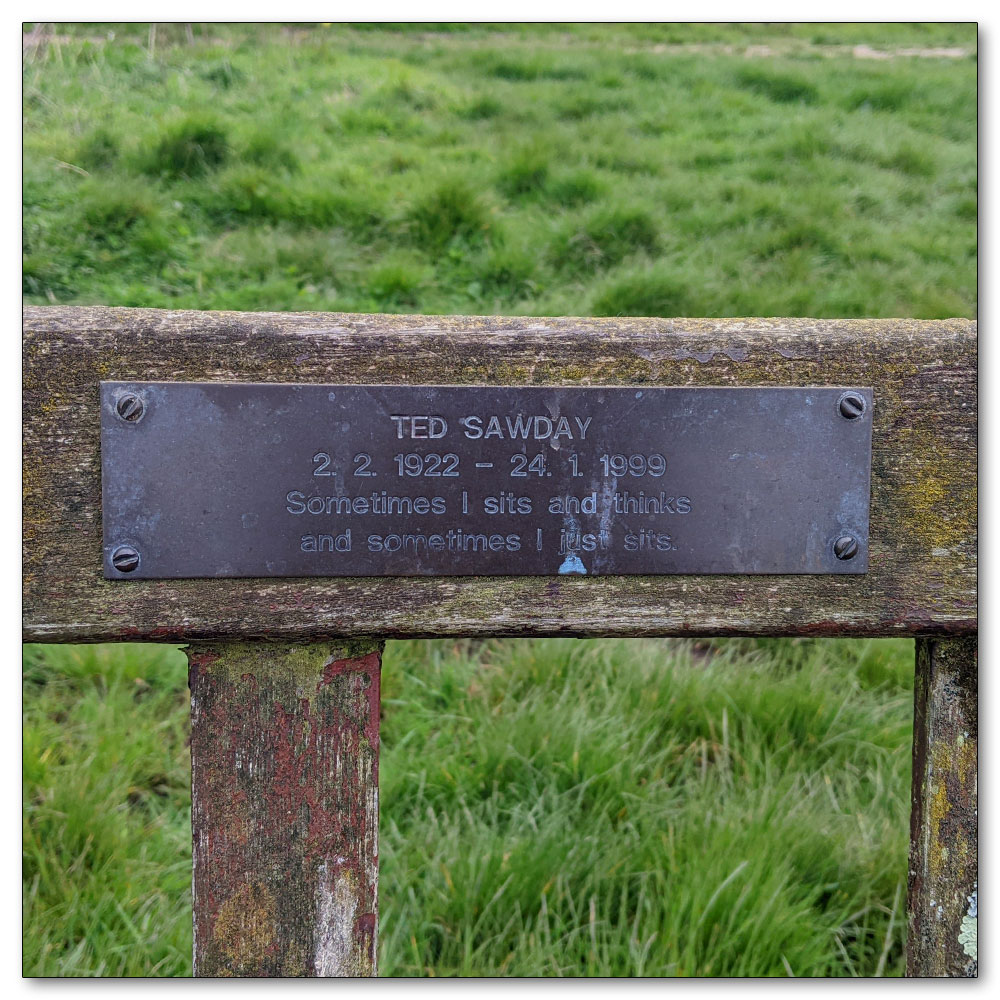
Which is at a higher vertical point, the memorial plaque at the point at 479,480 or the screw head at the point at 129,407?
the screw head at the point at 129,407

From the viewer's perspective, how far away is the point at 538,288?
8.75ft

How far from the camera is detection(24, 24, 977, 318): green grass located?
262 cm

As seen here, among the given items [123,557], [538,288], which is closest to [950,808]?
[123,557]

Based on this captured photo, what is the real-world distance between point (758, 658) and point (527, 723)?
73 cm

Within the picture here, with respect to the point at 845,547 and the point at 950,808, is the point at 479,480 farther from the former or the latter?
the point at 950,808

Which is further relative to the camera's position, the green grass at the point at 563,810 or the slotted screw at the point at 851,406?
the green grass at the point at 563,810

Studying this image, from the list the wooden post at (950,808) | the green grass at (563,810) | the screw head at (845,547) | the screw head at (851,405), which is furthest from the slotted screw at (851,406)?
the green grass at (563,810)

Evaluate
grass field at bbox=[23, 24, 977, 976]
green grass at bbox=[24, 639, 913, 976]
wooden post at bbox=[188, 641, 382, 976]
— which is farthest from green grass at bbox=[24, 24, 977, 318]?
wooden post at bbox=[188, 641, 382, 976]

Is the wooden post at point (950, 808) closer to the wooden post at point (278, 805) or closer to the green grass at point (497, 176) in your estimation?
the wooden post at point (278, 805)

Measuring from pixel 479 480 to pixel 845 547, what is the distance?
432 millimetres

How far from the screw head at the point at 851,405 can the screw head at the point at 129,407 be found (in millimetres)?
777

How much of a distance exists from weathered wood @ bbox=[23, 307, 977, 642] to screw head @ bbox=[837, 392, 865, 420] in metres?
0.02

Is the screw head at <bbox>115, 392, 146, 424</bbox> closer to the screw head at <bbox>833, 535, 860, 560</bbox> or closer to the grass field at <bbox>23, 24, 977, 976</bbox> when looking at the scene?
the screw head at <bbox>833, 535, 860, 560</bbox>

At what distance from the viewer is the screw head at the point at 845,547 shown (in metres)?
0.94
